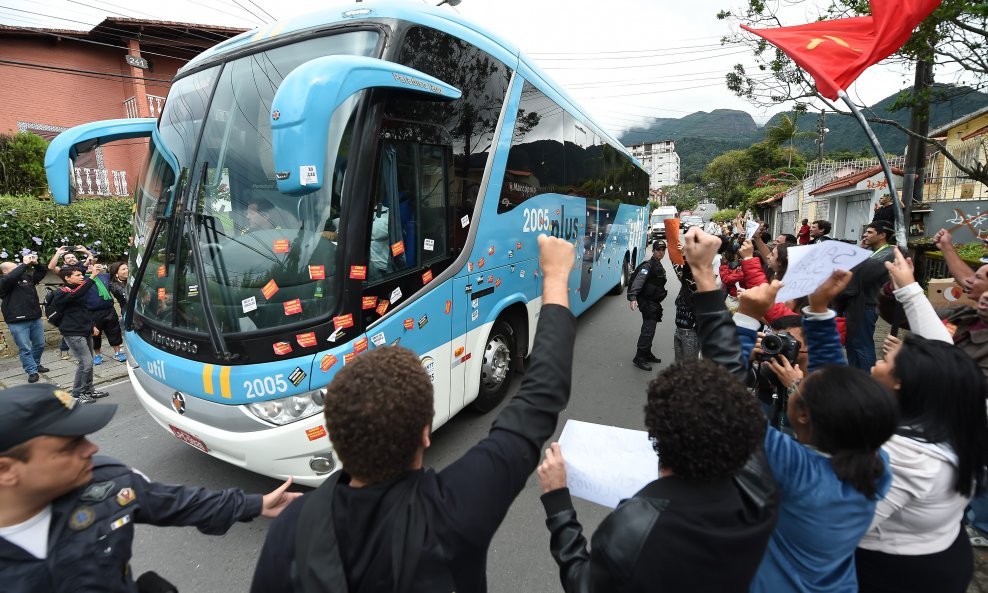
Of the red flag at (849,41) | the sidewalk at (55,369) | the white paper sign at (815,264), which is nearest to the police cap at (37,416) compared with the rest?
the white paper sign at (815,264)

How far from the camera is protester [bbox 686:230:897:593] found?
131 centimetres

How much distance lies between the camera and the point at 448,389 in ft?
12.2

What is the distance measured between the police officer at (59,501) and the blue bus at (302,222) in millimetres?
1161

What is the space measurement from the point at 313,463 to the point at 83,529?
4.95 ft

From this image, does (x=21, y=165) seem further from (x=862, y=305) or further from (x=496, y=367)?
(x=862, y=305)

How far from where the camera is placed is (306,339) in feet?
8.84

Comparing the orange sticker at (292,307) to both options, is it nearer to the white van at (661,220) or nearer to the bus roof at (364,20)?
the bus roof at (364,20)

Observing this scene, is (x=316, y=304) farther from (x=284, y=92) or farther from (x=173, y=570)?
(x=173, y=570)

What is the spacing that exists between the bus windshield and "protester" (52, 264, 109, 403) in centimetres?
333

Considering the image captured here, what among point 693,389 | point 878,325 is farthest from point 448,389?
point 878,325

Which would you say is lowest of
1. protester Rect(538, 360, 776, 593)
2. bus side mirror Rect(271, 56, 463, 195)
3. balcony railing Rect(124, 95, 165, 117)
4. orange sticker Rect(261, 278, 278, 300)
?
protester Rect(538, 360, 776, 593)

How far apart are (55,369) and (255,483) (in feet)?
19.6

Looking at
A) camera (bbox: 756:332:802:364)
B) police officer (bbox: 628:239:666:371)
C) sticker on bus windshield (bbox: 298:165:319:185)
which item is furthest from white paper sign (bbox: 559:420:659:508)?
police officer (bbox: 628:239:666:371)

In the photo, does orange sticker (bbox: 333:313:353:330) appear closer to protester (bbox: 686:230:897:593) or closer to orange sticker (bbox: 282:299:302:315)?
orange sticker (bbox: 282:299:302:315)
